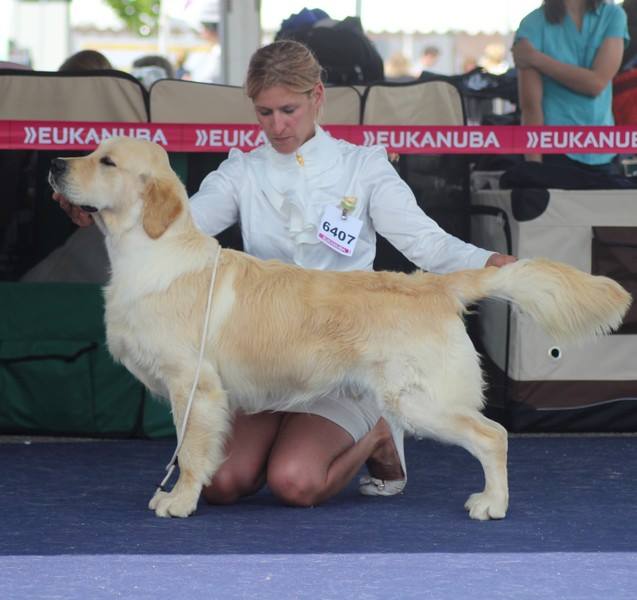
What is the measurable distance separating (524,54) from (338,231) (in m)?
2.12

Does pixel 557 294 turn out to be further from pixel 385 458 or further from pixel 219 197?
pixel 219 197

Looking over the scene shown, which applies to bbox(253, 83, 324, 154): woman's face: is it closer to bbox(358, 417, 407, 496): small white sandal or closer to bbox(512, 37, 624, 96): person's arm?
bbox(358, 417, 407, 496): small white sandal

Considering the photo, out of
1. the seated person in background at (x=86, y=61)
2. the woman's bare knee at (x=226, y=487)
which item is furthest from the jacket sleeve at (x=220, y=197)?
the seated person in background at (x=86, y=61)

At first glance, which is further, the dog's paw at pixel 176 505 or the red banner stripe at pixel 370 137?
the red banner stripe at pixel 370 137

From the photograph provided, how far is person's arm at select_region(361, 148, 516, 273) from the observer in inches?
134

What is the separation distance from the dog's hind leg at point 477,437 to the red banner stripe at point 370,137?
157 centimetres

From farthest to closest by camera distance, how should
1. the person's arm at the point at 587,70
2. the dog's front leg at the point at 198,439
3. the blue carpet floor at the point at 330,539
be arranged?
1. the person's arm at the point at 587,70
2. the dog's front leg at the point at 198,439
3. the blue carpet floor at the point at 330,539

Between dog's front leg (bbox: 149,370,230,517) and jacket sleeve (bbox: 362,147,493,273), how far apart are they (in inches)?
29.1

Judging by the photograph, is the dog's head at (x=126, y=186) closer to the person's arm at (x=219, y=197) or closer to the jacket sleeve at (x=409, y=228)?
the person's arm at (x=219, y=197)

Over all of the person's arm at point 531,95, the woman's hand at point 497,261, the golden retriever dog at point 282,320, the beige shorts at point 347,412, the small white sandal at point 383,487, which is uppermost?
the person's arm at point 531,95

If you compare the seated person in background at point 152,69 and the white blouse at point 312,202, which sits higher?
the seated person in background at point 152,69

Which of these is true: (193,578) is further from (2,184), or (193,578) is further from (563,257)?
(2,184)

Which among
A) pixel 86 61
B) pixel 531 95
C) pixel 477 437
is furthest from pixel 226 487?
pixel 86 61

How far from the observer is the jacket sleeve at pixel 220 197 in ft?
12.1
